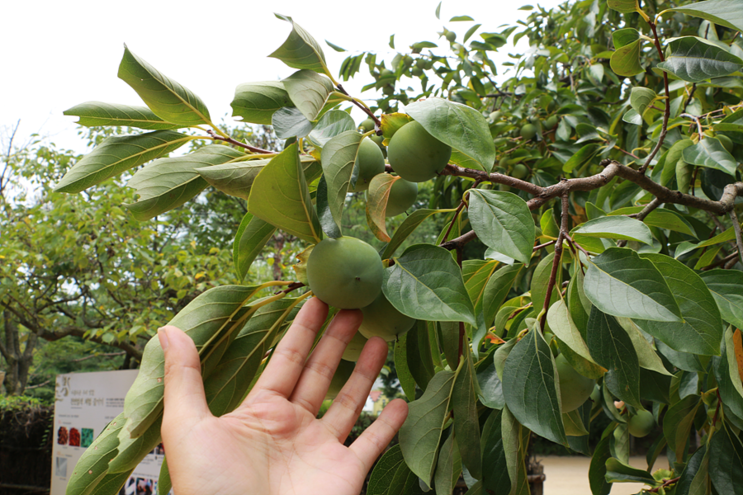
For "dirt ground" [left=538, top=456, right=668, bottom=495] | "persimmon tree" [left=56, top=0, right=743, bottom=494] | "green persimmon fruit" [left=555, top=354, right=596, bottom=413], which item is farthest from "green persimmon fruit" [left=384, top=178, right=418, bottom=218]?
"dirt ground" [left=538, top=456, right=668, bottom=495]

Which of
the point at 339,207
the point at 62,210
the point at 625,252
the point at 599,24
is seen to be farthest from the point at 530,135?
the point at 62,210

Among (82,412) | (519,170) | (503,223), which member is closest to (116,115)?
(503,223)

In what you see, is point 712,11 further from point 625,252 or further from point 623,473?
point 623,473

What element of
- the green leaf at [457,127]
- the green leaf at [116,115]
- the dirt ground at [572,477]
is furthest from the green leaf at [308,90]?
the dirt ground at [572,477]

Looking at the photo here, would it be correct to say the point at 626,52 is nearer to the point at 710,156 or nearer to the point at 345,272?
the point at 710,156

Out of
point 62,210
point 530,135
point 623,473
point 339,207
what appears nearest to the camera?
point 339,207

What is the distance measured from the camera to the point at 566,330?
58cm

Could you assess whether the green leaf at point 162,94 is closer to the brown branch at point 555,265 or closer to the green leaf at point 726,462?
the brown branch at point 555,265

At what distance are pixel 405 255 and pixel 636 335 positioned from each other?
0.38 m

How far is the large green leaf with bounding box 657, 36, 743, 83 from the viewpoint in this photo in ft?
2.27

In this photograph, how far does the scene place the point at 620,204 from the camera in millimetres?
1264

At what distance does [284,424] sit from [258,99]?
43 cm

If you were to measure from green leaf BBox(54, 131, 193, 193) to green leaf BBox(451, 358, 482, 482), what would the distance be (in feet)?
1.72

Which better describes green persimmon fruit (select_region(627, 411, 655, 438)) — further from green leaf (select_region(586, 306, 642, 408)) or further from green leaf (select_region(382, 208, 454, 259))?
green leaf (select_region(382, 208, 454, 259))
